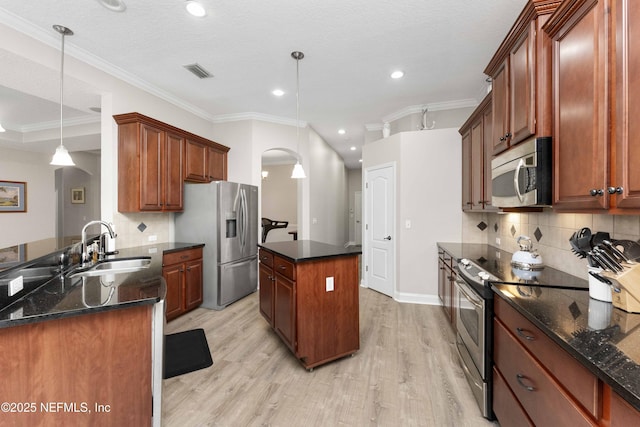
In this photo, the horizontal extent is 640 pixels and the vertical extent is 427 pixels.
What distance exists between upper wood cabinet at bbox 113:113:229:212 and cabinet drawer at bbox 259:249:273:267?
151cm

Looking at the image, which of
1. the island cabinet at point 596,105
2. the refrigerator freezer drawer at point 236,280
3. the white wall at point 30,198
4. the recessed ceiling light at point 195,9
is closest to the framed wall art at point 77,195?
the white wall at point 30,198

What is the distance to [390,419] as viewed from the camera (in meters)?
1.82

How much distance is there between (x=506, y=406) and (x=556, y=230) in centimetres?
139

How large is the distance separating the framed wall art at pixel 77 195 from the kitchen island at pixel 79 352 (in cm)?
677

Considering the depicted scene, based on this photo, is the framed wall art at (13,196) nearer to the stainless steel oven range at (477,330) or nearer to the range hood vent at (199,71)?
the range hood vent at (199,71)

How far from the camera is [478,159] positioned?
3080 millimetres

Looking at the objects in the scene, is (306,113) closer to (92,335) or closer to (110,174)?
(110,174)

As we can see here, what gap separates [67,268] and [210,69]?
2.49m

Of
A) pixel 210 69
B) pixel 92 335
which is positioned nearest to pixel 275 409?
pixel 92 335

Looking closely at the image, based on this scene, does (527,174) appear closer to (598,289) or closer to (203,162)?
(598,289)

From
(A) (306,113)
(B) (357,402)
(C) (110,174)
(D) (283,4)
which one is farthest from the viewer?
(A) (306,113)

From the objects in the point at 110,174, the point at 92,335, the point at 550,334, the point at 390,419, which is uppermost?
the point at 110,174

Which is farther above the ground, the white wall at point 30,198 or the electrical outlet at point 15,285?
the white wall at point 30,198

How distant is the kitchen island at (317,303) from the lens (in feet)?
7.66
